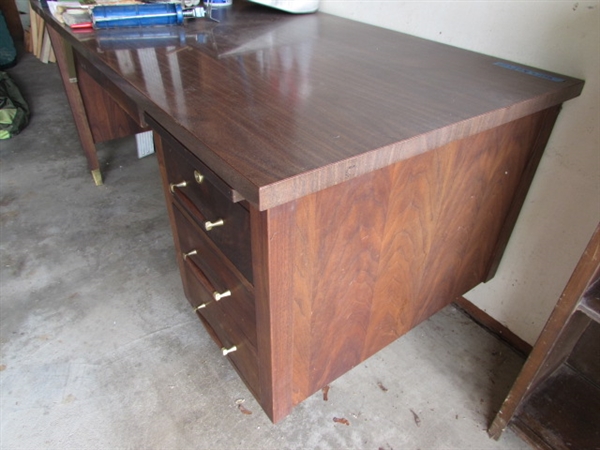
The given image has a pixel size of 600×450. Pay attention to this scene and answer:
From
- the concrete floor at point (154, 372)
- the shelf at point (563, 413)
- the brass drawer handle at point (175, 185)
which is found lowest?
the concrete floor at point (154, 372)

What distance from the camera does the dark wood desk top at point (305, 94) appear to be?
22.5 inches

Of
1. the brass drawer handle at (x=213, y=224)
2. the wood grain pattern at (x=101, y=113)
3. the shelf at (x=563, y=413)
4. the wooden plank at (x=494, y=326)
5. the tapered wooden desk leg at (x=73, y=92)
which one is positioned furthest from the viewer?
the wood grain pattern at (x=101, y=113)

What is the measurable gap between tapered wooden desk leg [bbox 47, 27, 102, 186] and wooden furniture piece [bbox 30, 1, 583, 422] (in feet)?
1.70

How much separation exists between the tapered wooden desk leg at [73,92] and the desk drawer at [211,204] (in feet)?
3.07

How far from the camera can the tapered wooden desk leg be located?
59.9 inches

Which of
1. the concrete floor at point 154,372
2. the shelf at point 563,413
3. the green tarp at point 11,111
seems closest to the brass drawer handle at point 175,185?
the concrete floor at point 154,372

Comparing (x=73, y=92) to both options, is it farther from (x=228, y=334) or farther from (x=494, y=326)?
(x=494, y=326)

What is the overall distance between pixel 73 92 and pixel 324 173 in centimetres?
147

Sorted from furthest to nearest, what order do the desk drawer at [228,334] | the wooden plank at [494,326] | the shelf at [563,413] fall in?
1. the wooden plank at [494,326]
2. the shelf at [563,413]
3. the desk drawer at [228,334]

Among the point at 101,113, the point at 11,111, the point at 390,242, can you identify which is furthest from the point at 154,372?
the point at 11,111

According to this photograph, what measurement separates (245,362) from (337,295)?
255mm

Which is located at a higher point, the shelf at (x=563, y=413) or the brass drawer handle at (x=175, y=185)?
the brass drawer handle at (x=175, y=185)

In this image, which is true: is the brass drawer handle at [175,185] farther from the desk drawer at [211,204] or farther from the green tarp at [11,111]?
the green tarp at [11,111]

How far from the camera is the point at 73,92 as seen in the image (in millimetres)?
1642
